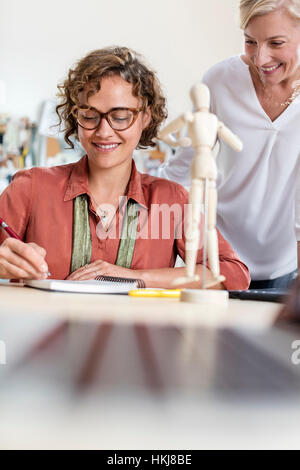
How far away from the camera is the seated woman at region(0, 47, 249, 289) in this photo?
97cm

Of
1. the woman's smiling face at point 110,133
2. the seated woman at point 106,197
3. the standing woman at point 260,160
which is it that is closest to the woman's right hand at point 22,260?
the seated woman at point 106,197

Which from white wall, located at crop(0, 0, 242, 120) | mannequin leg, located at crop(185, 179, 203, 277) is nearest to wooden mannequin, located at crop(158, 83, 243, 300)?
mannequin leg, located at crop(185, 179, 203, 277)

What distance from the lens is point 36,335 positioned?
0.39 metres

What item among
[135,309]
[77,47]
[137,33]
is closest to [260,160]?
[135,309]

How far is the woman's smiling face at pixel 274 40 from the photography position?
91 centimetres

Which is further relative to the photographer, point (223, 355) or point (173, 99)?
point (173, 99)

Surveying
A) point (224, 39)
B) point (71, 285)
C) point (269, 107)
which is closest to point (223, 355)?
point (71, 285)

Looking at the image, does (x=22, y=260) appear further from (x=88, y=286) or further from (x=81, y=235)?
(x=81, y=235)

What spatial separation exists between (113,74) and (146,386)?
860 mm

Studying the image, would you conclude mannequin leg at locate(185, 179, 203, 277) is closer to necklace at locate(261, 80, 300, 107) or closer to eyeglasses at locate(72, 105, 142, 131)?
eyeglasses at locate(72, 105, 142, 131)

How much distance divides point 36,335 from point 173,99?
1.44 m

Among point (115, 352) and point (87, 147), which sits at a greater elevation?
point (87, 147)

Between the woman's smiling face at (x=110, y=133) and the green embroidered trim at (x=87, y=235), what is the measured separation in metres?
0.09

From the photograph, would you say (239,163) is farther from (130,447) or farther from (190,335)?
(130,447)
